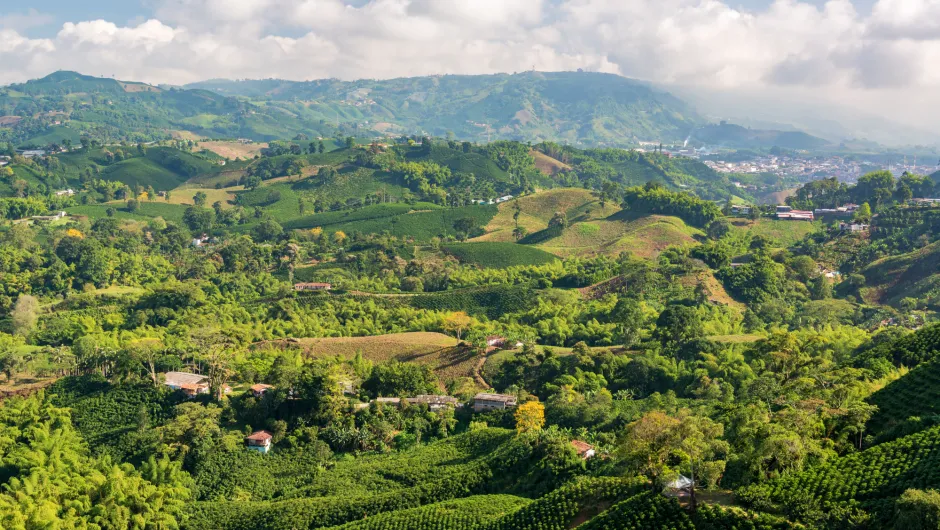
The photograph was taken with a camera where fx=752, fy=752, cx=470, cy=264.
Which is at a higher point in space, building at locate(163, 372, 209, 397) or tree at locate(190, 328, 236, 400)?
tree at locate(190, 328, 236, 400)

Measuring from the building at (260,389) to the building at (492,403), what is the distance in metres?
12.5

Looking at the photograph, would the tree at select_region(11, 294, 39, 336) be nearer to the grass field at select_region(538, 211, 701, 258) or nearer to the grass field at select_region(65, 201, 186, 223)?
the grass field at select_region(65, 201, 186, 223)

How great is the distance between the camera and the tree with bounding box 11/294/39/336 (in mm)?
64500

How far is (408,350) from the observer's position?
57.1 metres

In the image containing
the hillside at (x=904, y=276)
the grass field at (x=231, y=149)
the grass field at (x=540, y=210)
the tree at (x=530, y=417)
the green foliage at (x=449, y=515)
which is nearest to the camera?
the green foliage at (x=449, y=515)

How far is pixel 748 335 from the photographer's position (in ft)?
187

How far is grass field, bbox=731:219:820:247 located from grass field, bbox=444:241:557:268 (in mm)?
28644

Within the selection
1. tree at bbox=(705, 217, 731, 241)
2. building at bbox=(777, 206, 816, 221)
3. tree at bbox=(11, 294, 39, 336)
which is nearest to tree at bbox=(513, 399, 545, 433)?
tree at bbox=(11, 294, 39, 336)

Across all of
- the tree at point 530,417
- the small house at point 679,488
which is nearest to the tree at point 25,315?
the tree at point 530,417

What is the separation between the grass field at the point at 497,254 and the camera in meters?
87.6

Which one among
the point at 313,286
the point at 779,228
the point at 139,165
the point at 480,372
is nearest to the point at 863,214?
the point at 779,228

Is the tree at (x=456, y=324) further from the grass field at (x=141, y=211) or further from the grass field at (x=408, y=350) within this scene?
the grass field at (x=141, y=211)

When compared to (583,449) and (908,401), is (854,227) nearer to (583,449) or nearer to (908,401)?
(908,401)

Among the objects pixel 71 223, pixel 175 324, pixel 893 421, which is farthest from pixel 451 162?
pixel 893 421
